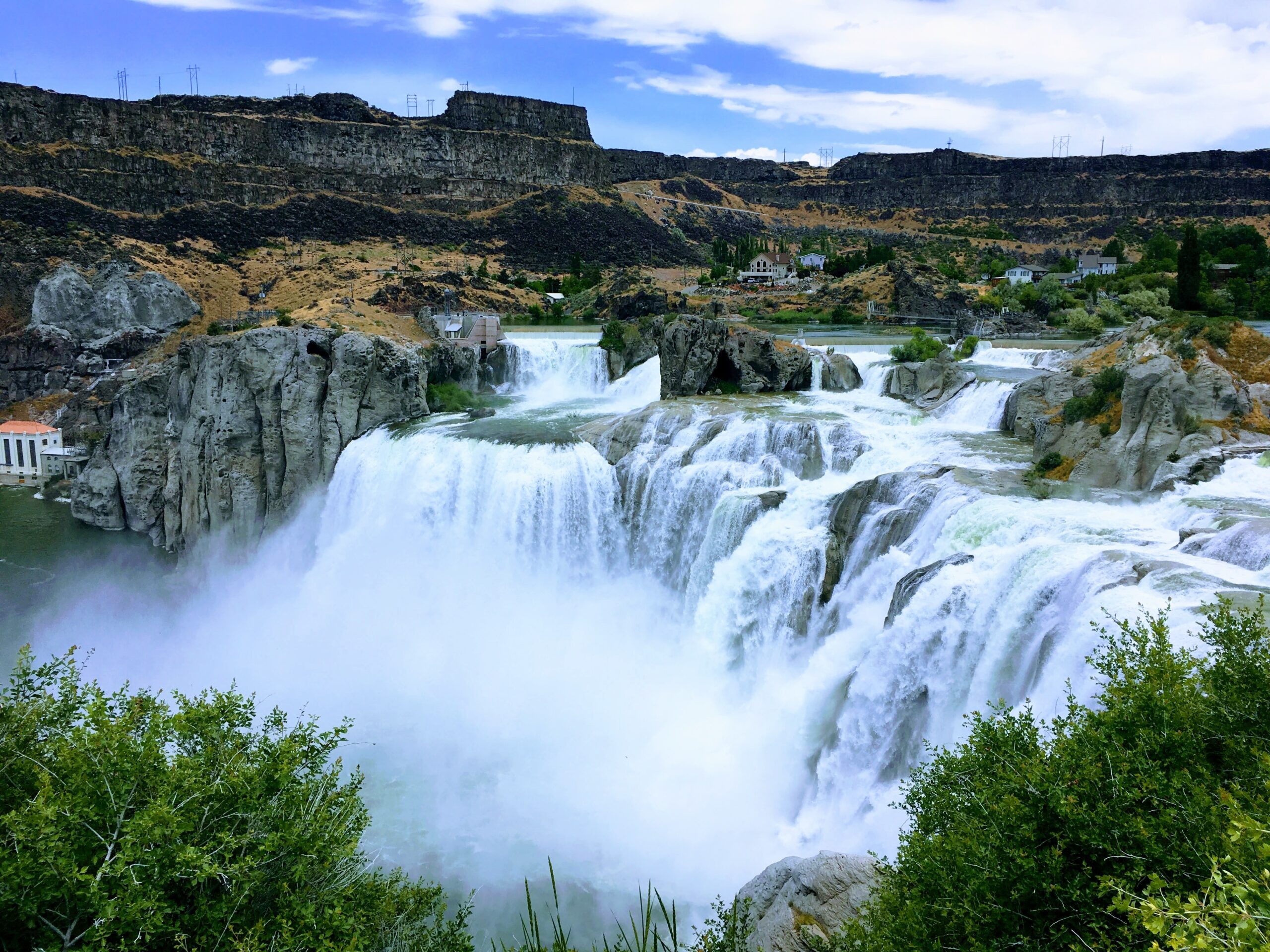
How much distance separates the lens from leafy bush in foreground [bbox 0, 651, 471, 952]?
6348 millimetres

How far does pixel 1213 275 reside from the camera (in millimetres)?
43562

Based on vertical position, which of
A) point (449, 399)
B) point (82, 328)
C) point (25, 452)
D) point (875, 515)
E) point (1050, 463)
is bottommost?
point (25, 452)

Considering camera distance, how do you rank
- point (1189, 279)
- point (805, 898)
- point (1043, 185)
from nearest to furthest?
point (805, 898) → point (1189, 279) → point (1043, 185)

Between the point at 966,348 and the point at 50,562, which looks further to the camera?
the point at 966,348

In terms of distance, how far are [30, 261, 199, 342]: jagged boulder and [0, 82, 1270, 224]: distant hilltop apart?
1746 centimetres

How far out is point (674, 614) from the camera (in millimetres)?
20859

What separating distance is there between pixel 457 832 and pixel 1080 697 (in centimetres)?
1038

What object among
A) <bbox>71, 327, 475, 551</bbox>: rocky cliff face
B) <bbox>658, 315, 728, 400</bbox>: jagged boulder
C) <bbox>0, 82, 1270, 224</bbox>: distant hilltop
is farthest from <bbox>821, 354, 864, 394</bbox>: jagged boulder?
<bbox>0, 82, 1270, 224</bbox>: distant hilltop

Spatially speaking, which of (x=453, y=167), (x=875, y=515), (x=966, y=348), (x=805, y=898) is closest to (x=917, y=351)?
(x=966, y=348)

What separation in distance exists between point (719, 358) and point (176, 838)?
25.0 meters

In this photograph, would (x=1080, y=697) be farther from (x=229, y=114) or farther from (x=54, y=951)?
(x=229, y=114)

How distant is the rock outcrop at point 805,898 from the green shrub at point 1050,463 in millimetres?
10472

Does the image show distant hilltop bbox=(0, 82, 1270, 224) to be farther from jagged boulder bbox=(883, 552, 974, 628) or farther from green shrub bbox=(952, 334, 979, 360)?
jagged boulder bbox=(883, 552, 974, 628)

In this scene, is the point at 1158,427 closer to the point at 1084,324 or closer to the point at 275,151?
the point at 1084,324
